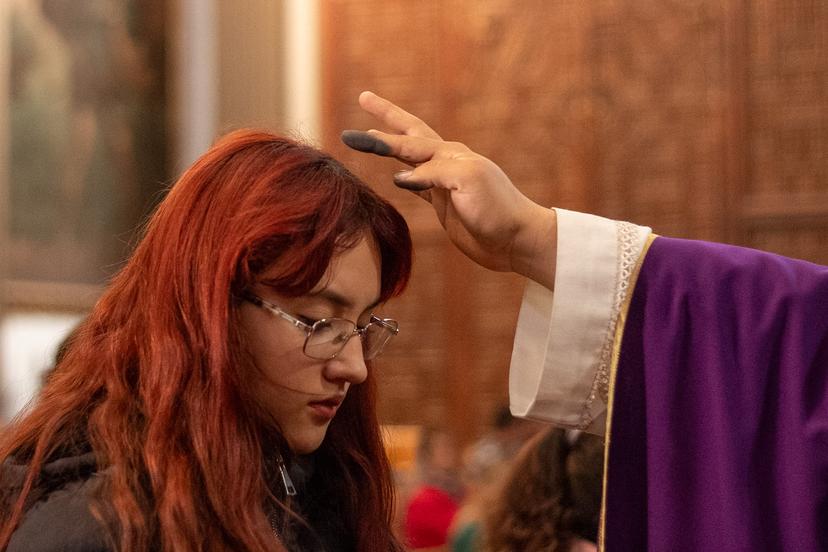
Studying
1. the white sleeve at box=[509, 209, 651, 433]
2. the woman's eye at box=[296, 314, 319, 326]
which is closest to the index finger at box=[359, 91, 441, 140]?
the white sleeve at box=[509, 209, 651, 433]

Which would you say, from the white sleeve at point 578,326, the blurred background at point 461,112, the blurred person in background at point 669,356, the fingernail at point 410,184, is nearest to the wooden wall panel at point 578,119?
the blurred background at point 461,112

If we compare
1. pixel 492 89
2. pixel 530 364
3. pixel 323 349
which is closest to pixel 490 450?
pixel 492 89

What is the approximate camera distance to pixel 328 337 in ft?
6.22

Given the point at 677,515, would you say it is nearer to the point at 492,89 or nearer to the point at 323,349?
the point at 323,349

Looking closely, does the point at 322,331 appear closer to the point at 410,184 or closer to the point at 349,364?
the point at 349,364

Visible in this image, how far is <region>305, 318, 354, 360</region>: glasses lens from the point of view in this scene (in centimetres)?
188

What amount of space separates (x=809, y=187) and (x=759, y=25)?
2.76 feet

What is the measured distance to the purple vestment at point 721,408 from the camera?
1954 mm

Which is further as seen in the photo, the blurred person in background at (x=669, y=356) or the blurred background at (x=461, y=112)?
the blurred background at (x=461, y=112)

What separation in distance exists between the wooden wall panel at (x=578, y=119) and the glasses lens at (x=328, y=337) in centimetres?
421

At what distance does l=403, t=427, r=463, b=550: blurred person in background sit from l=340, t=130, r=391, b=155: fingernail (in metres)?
2.22

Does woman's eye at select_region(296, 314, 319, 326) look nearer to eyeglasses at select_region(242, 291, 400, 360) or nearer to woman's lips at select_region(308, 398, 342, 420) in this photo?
eyeglasses at select_region(242, 291, 400, 360)

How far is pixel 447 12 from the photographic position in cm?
671

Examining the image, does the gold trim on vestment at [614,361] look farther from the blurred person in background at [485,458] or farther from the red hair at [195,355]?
the blurred person in background at [485,458]
